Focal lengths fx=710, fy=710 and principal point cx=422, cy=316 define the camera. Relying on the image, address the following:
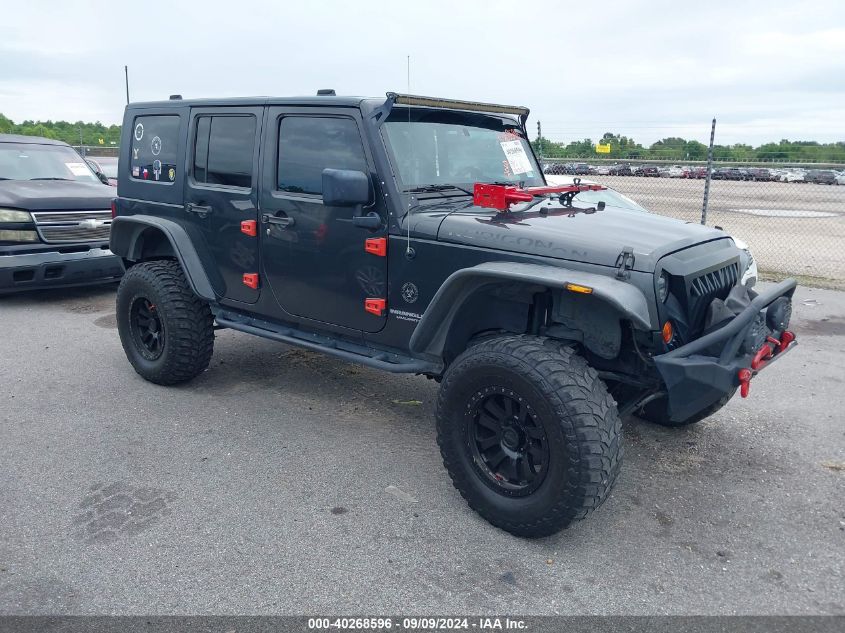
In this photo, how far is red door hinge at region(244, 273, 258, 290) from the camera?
4523 mm

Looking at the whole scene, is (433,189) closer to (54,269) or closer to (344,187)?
(344,187)

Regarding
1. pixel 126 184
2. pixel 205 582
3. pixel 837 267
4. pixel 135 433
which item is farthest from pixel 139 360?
pixel 837 267

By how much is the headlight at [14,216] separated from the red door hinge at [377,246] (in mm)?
5413

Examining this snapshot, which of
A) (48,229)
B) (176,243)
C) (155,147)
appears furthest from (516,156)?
(48,229)

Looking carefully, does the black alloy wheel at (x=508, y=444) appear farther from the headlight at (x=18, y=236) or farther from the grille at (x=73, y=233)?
the headlight at (x=18, y=236)

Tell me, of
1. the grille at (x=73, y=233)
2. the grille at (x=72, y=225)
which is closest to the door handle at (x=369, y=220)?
the grille at (x=73, y=233)

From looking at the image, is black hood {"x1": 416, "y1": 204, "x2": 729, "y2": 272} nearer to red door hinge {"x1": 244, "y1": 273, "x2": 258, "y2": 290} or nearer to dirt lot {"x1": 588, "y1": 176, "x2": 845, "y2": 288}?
red door hinge {"x1": 244, "y1": 273, "x2": 258, "y2": 290}

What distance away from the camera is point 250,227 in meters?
4.43

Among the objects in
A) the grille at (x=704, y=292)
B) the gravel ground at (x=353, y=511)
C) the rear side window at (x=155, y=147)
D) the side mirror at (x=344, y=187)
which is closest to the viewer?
the gravel ground at (x=353, y=511)

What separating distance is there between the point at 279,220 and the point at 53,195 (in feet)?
16.0

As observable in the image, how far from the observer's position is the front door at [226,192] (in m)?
4.48

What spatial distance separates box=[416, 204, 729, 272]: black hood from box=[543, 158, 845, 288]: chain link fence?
6.51 metres

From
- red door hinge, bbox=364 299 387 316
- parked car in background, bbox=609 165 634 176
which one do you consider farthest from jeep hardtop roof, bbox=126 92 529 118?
parked car in background, bbox=609 165 634 176

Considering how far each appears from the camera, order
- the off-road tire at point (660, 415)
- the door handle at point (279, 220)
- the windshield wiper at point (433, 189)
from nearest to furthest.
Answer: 1. the windshield wiper at point (433, 189)
2. the door handle at point (279, 220)
3. the off-road tire at point (660, 415)
